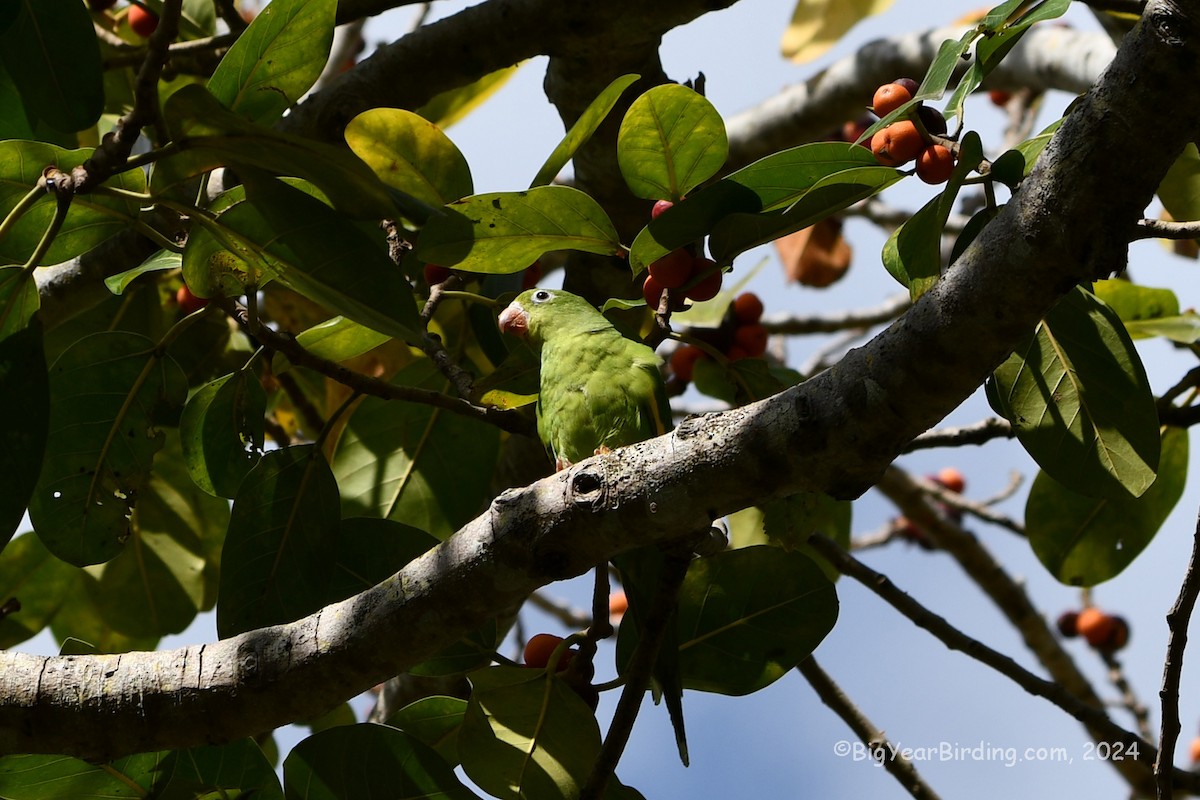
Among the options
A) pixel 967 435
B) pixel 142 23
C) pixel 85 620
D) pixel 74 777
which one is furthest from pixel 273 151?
pixel 142 23

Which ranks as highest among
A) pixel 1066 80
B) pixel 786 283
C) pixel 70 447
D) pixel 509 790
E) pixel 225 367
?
A: pixel 786 283

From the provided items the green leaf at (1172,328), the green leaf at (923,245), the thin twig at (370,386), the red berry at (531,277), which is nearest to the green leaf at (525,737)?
the thin twig at (370,386)

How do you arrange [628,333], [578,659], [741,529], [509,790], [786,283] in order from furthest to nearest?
[786,283]
[741,529]
[628,333]
[578,659]
[509,790]

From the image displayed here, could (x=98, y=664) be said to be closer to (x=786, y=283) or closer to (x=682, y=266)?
(x=682, y=266)

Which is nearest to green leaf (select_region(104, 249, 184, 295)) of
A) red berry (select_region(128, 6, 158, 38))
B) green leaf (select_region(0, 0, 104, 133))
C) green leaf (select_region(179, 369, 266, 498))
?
green leaf (select_region(179, 369, 266, 498))

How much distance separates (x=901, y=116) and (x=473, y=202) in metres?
0.63

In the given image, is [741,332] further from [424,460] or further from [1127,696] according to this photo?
[1127,696]

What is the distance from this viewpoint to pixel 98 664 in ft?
4.50

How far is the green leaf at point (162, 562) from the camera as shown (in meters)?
2.45

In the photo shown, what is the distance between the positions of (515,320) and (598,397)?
0.90ft

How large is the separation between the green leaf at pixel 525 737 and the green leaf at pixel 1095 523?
1.15 metres

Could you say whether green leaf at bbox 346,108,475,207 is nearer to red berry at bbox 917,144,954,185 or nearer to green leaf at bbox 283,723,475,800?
red berry at bbox 917,144,954,185

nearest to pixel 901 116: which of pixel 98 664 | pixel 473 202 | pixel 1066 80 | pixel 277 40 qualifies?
pixel 473 202

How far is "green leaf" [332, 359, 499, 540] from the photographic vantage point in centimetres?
222
